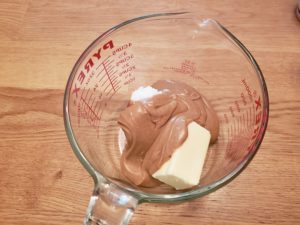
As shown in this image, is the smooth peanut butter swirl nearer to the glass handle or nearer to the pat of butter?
the pat of butter

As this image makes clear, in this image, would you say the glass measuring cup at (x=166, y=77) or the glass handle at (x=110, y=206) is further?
the glass measuring cup at (x=166, y=77)

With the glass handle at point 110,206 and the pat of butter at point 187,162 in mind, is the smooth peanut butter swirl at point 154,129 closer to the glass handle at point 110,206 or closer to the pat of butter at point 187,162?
the pat of butter at point 187,162

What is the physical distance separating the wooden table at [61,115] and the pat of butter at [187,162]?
111mm

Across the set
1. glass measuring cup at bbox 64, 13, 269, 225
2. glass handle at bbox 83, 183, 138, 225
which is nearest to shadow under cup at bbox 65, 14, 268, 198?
glass measuring cup at bbox 64, 13, 269, 225

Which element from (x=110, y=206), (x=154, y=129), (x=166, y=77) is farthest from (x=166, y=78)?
(x=110, y=206)

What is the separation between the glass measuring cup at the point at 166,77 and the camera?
2.16 feet

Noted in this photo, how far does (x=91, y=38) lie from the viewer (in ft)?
3.14

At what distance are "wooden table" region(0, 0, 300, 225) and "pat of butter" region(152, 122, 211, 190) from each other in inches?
4.4

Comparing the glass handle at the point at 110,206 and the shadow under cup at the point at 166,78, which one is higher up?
the shadow under cup at the point at 166,78

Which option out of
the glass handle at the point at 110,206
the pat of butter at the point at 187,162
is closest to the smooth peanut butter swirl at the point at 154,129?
the pat of butter at the point at 187,162

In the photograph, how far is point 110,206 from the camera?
0.55 m

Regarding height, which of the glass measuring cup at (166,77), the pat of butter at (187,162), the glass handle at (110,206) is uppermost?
the glass measuring cup at (166,77)

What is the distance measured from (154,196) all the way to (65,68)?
49cm

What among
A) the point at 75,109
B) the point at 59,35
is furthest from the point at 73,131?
the point at 59,35
